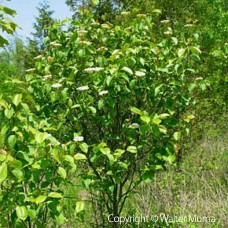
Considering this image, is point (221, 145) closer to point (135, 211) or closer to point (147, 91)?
point (135, 211)

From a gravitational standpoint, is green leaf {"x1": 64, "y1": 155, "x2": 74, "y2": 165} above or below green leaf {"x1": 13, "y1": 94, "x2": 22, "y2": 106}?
below

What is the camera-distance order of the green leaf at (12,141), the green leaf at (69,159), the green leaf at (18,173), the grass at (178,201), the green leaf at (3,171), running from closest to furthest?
the green leaf at (3,171), the green leaf at (18,173), the green leaf at (12,141), the green leaf at (69,159), the grass at (178,201)

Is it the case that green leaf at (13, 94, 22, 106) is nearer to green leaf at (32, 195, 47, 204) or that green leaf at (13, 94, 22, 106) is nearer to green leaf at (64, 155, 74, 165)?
green leaf at (64, 155, 74, 165)

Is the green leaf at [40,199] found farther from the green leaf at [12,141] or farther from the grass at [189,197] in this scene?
the grass at [189,197]

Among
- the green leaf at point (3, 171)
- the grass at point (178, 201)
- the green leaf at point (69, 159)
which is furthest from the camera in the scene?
the grass at point (178, 201)

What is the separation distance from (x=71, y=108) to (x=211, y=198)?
195 cm

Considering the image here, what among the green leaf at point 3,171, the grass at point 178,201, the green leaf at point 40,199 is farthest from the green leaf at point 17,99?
the grass at point 178,201

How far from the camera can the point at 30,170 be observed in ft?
7.57

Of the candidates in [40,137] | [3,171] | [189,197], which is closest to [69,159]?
[40,137]

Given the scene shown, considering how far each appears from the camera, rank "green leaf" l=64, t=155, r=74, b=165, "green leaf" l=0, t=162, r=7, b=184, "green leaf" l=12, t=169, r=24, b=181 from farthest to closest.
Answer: "green leaf" l=64, t=155, r=74, b=165, "green leaf" l=12, t=169, r=24, b=181, "green leaf" l=0, t=162, r=7, b=184

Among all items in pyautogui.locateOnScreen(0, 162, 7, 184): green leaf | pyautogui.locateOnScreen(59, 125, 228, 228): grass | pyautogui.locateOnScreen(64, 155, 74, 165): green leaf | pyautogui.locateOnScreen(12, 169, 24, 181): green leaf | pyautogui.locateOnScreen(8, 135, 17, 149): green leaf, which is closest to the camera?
pyautogui.locateOnScreen(0, 162, 7, 184): green leaf

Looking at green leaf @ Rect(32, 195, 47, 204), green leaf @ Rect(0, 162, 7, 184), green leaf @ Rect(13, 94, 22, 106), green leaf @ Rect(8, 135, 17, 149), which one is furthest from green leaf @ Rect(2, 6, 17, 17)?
green leaf @ Rect(32, 195, 47, 204)

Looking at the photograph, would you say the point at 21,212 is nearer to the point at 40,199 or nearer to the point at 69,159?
the point at 40,199

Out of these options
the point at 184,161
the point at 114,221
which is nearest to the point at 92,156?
the point at 114,221
